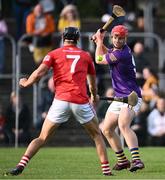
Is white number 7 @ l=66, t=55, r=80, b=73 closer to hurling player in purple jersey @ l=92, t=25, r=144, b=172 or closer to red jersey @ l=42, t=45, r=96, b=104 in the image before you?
red jersey @ l=42, t=45, r=96, b=104

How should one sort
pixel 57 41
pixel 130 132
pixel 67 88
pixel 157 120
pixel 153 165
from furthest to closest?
pixel 57 41 → pixel 157 120 → pixel 153 165 → pixel 130 132 → pixel 67 88

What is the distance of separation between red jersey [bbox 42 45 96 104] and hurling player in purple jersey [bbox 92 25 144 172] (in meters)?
1.42

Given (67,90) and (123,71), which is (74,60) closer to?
(67,90)

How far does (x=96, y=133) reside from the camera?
626 inches

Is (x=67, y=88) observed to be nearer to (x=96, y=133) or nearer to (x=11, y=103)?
(x=96, y=133)

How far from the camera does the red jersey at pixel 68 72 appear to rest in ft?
51.5

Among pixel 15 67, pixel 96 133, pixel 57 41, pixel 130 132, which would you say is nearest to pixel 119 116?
pixel 130 132

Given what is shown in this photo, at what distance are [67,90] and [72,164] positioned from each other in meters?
3.21

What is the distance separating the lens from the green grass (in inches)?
625

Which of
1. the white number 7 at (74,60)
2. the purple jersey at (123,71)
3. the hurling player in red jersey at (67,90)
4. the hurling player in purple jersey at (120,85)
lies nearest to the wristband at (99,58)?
the hurling player in purple jersey at (120,85)

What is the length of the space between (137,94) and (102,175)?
2013 millimetres

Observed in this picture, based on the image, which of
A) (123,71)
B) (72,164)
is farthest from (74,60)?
(72,164)

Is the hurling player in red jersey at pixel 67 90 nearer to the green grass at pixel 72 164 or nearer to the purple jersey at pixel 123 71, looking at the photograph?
the green grass at pixel 72 164

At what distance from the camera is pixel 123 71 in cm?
1730
